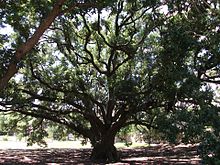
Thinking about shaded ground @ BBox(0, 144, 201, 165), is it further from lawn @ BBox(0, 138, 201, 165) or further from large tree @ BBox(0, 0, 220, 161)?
large tree @ BBox(0, 0, 220, 161)

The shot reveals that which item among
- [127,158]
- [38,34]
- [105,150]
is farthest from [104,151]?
[38,34]

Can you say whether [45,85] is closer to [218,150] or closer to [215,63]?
[215,63]

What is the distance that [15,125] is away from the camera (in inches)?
795

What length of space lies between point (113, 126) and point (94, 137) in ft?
3.88

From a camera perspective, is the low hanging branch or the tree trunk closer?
the low hanging branch

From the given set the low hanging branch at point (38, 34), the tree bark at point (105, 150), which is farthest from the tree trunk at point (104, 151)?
the low hanging branch at point (38, 34)

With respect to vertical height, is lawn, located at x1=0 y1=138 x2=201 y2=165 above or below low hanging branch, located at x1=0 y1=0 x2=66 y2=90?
below

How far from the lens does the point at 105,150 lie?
53.4 feet

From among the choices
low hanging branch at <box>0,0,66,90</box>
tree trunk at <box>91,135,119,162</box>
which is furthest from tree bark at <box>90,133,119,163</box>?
low hanging branch at <box>0,0,66,90</box>

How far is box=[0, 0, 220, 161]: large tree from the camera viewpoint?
1035 centimetres

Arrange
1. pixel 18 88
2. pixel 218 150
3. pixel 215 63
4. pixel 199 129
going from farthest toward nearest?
pixel 18 88
pixel 215 63
pixel 199 129
pixel 218 150

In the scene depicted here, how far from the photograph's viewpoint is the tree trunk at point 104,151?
16117 mm

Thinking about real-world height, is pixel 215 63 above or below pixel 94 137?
above

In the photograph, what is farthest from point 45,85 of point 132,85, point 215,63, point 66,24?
point 215,63
